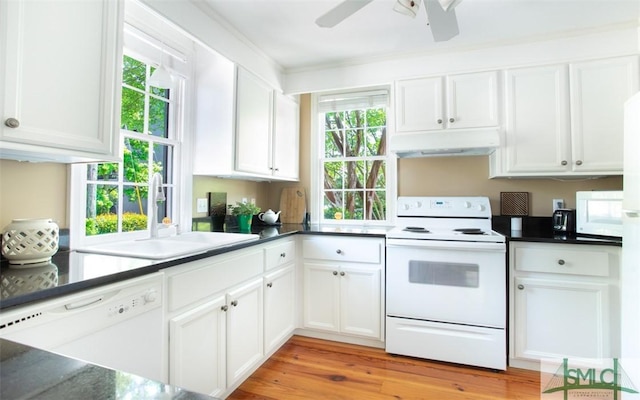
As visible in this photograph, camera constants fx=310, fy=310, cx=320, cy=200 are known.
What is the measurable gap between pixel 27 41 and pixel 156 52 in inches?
42.8

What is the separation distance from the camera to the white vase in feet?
3.89

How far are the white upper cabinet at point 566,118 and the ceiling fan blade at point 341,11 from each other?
59.7 inches

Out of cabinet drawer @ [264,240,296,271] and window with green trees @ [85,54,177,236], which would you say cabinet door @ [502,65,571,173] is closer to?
cabinet drawer @ [264,240,296,271]

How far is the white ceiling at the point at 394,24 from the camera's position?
195 centimetres

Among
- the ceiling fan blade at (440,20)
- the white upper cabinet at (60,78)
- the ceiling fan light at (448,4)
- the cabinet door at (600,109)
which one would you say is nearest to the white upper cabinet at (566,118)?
the cabinet door at (600,109)

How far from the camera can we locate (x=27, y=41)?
1071mm

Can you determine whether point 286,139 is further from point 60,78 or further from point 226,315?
point 60,78

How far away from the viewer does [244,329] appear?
1.88m

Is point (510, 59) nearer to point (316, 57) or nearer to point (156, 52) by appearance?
point (316, 57)

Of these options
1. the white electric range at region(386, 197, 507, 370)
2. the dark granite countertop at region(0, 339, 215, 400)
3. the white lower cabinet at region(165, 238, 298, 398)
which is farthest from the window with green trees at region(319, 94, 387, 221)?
the dark granite countertop at region(0, 339, 215, 400)

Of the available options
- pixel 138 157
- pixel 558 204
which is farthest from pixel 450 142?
pixel 138 157

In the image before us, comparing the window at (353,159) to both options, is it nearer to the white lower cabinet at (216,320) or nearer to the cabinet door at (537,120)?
the cabinet door at (537,120)

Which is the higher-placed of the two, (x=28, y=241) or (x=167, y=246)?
(x=28, y=241)
